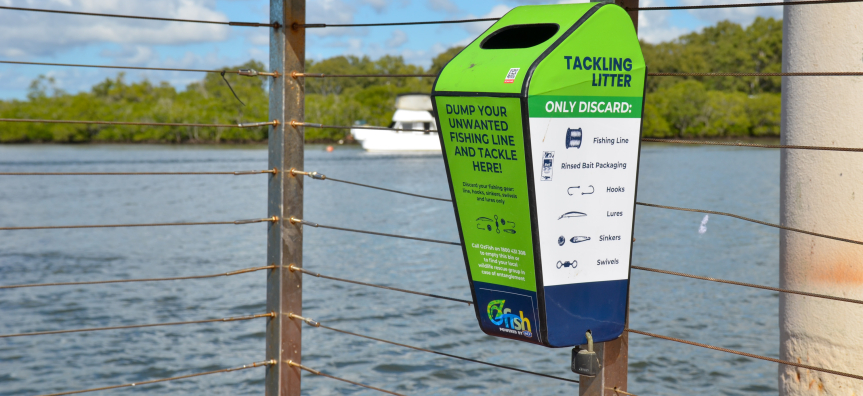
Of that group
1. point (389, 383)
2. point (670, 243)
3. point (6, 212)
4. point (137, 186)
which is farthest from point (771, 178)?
point (389, 383)

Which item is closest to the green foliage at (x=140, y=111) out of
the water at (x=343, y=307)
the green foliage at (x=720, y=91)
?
the green foliage at (x=720, y=91)

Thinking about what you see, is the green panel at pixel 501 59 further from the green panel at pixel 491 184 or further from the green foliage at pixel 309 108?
the green foliage at pixel 309 108

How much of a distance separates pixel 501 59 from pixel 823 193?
1.09 metres

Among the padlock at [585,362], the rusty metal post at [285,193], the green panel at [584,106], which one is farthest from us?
the rusty metal post at [285,193]

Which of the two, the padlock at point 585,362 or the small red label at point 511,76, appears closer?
the small red label at point 511,76

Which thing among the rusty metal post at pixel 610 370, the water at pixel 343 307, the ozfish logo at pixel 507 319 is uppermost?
the ozfish logo at pixel 507 319

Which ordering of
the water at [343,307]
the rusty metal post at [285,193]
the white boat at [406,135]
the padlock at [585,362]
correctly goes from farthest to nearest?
the white boat at [406,135]
the water at [343,307]
the rusty metal post at [285,193]
the padlock at [585,362]

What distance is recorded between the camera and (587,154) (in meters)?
1.54

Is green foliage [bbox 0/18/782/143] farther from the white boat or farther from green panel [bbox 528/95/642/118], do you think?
green panel [bbox 528/95/642/118]

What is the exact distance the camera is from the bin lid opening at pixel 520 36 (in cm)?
162

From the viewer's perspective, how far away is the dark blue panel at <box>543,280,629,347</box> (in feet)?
5.13

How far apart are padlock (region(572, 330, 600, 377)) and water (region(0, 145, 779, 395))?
167 inches

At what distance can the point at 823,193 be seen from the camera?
2.12 metres

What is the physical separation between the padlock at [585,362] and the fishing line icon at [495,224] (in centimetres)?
30
